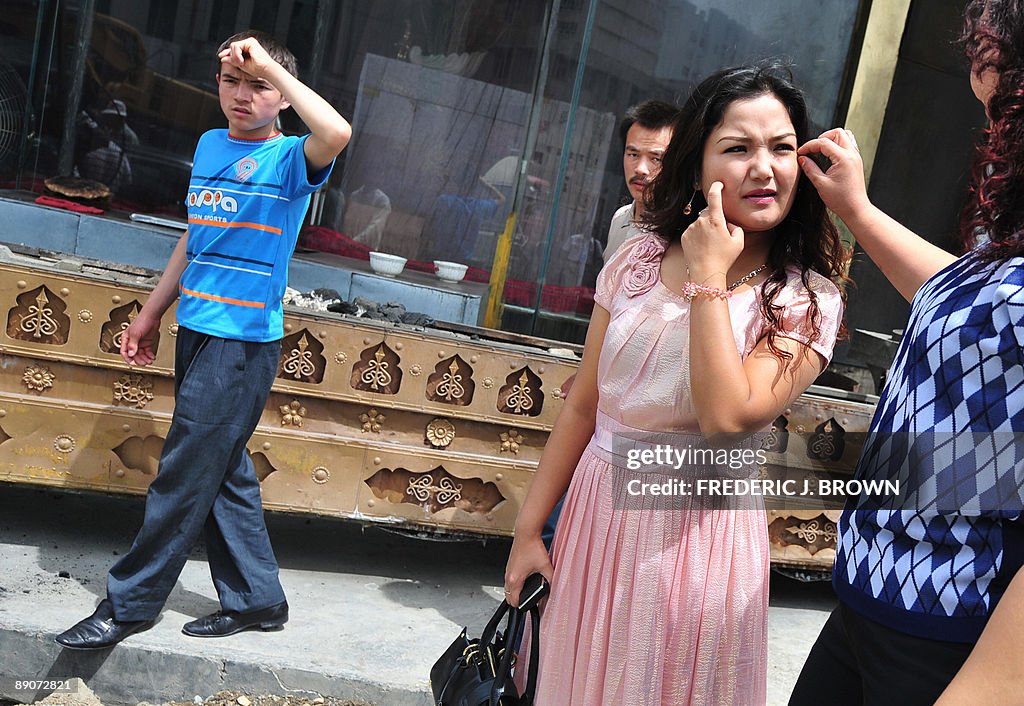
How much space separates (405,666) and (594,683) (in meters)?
1.69

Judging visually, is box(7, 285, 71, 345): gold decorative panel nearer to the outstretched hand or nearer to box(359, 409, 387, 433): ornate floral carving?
the outstretched hand

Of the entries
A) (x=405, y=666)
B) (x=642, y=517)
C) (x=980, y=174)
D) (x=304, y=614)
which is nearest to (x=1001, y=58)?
(x=980, y=174)

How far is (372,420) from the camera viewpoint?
3949mm

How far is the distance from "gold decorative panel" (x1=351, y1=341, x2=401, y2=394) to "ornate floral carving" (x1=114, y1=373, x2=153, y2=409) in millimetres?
768

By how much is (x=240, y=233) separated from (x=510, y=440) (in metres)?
1.42

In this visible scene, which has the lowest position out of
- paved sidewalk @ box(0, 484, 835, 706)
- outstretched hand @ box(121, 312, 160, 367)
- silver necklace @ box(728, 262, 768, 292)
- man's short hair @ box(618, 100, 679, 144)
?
paved sidewalk @ box(0, 484, 835, 706)

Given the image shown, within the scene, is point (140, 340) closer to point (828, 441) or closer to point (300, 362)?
point (300, 362)

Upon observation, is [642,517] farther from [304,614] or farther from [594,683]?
[304,614]

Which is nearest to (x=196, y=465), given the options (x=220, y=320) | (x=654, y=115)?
(x=220, y=320)

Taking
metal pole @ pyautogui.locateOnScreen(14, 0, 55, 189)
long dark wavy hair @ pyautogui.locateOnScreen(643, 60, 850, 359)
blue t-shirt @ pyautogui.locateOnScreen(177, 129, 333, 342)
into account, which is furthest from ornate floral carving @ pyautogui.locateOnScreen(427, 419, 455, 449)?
metal pole @ pyautogui.locateOnScreen(14, 0, 55, 189)

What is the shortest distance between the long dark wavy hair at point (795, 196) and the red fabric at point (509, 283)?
142 inches

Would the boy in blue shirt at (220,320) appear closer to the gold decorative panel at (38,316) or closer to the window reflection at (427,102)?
the gold decorative panel at (38,316)

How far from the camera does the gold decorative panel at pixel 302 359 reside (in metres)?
3.85

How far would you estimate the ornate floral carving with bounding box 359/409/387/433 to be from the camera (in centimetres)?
394
